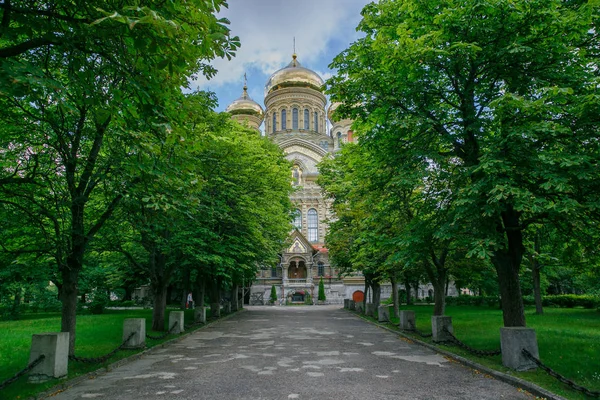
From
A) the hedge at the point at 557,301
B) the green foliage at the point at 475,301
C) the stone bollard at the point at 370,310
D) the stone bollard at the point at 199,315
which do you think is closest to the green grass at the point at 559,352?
the stone bollard at the point at 370,310

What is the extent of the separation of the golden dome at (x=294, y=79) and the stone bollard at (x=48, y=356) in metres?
52.8

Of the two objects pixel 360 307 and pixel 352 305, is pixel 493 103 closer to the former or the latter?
pixel 360 307

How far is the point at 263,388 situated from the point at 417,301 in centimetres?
4038

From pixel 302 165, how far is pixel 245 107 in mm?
13927

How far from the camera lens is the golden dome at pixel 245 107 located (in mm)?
61219

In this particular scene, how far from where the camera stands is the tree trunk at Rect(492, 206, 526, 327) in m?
10.3

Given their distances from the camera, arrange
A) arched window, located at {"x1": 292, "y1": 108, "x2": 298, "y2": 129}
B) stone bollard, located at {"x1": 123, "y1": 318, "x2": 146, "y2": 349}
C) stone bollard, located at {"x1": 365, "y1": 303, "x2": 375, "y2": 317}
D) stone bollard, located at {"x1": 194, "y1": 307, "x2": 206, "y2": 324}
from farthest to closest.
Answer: arched window, located at {"x1": 292, "y1": 108, "x2": 298, "y2": 129} → stone bollard, located at {"x1": 365, "y1": 303, "x2": 375, "y2": 317} → stone bollard, located at {"x1": 194, "y1": 307, "x2": 206, "y2": 324} → stone bollard, located at {"x1": 123, "y1": 318, "x2": 146, "y2": 349}

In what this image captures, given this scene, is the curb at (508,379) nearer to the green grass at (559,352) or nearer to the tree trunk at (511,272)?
the green grass at (559,352)

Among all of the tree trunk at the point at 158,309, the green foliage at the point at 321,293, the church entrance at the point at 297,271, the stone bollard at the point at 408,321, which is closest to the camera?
the stone bollard at the point at 408,321

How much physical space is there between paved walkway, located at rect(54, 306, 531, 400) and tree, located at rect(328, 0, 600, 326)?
2551mm

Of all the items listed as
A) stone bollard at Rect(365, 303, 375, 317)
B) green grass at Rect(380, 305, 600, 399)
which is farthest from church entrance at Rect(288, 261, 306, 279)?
green grass at Rect(380, 305, 600, 399)

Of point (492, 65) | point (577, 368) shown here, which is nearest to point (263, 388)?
point (577, 368)

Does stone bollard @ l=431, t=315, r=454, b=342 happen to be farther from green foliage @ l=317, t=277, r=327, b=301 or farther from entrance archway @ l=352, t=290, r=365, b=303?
entrance archway @ l=352, t=290, r=365, b=303

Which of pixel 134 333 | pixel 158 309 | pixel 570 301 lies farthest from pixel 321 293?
pixel 134 333
